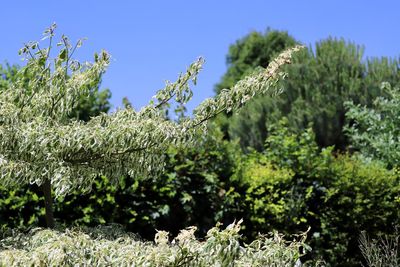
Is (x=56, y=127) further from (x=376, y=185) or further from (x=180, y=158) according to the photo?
(x=376, y=185)

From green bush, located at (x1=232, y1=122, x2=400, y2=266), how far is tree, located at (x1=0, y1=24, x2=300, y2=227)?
250 cm

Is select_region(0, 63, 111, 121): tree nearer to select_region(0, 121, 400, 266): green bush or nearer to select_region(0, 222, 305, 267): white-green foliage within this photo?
select_region(0, 121, 400, 266): green bush

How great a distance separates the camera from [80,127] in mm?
4750

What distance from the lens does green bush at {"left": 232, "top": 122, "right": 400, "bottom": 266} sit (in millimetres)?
7562

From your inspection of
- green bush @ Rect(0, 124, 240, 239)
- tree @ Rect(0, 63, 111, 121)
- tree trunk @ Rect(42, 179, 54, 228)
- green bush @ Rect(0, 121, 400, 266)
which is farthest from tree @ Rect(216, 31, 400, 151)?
tree trunk @ Rect(42, 179, 54, 228)

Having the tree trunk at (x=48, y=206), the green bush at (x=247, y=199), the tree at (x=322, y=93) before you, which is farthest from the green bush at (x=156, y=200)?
the tree at (x=322, y=93)

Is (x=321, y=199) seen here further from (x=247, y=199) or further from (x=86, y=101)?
(x=86, y=101)

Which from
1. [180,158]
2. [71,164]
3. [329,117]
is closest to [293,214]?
[180,158]

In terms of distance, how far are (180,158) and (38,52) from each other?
2.44 m

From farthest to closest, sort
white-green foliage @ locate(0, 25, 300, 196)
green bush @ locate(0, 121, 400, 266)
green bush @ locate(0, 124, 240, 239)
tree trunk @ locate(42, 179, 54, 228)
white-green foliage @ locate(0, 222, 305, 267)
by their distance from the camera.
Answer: green bush @ locate(0, 121, 400, 266) → green bush @ locate(0, 124, 240, 239) → tree trunk @ locate(42, 179, 54, 228) → white-green foliage @ locate(0, 25, 300, 196) → white-green foliage @ locate(0, 222, 305, 267)

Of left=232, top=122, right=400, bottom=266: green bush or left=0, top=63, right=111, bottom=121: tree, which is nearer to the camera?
left=232, top=122, right=400, bottom=266: green bush

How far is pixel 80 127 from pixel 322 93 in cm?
1308

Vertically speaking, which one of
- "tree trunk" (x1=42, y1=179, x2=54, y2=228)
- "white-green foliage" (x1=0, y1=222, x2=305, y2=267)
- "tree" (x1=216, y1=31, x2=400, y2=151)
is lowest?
"white-green foliage" (x1=0, y1=222, x2=305, y2=267)

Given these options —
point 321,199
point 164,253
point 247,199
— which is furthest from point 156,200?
point 164,253
